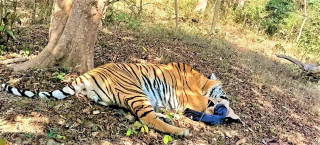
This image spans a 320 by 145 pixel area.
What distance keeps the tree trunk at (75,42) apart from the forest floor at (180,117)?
0.18m

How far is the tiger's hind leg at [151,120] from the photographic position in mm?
3471

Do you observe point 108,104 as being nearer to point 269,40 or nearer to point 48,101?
point 48,101

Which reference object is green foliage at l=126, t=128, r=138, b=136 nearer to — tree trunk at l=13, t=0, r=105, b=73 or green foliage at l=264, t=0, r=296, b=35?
tree trunk at l=13, t=0, r=105, b=73

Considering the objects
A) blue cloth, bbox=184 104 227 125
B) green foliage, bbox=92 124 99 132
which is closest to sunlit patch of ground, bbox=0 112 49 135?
green foliage, bbox=92 124 99 132

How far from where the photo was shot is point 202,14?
461 inches

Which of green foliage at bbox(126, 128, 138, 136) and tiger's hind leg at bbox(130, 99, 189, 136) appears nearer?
green foliage at bbox(126, 128, 138, 136)

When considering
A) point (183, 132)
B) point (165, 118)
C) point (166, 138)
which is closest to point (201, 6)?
point (165, 118)

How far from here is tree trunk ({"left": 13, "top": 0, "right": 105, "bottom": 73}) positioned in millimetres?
4035

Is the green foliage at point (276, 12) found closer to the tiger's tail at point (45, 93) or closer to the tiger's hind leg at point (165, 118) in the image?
the tiger's hind leg at point (165, 118)

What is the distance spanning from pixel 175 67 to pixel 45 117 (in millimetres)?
2311

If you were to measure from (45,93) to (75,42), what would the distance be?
1.01 m

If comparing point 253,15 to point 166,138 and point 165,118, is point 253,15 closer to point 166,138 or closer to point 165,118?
point 165,118

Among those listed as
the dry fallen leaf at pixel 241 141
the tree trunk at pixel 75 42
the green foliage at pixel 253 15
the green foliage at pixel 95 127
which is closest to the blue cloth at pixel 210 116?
the dry fallen leaf at pixel 241 141

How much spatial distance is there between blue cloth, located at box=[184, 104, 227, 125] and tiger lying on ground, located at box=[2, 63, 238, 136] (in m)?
0.16
